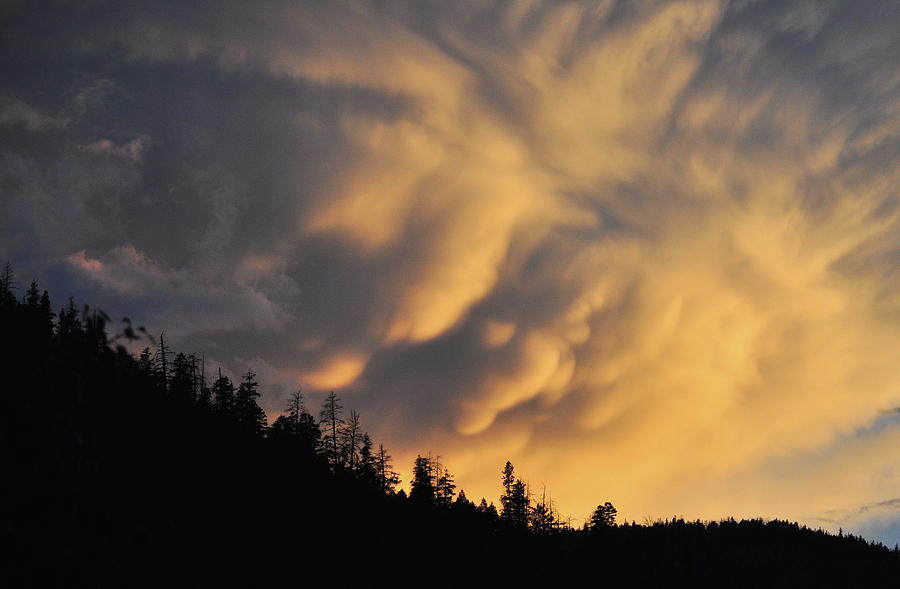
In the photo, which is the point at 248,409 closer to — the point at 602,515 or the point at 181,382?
the point at 181,382

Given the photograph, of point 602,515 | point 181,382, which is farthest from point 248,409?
point 602,515

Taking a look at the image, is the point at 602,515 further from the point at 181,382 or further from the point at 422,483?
the point at 181,382

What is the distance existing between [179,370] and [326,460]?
91.8 ft

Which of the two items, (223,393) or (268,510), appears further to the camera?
(223,393)

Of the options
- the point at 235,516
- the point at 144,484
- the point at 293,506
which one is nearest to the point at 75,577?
the point at 144,484

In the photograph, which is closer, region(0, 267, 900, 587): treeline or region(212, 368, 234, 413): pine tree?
region(0, 267, 900, 587): treeline

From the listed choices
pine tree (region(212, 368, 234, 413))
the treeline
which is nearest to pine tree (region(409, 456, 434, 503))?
the treeline

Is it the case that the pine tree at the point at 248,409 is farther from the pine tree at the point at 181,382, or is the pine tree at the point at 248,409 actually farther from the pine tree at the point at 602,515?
the pine tree at the point at 602,515

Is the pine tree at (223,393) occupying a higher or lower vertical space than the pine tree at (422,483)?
higher

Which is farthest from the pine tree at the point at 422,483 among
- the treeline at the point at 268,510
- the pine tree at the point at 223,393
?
the pine tree at the point at 223,393

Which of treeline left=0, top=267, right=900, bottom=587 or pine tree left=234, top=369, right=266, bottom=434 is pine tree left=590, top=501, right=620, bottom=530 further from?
pine tree left=234, top=369, right=266, bottom=434

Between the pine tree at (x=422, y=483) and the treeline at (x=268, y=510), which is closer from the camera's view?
the treeline at (x=268, y=510)

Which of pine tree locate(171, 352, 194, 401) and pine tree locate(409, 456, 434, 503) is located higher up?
pine tree locate(171, 352, 194, 401)

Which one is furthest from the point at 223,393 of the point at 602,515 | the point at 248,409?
the point at 602,515
